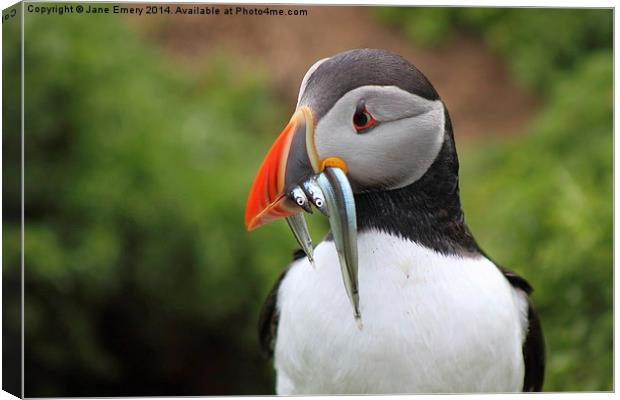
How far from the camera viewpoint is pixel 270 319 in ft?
9.92

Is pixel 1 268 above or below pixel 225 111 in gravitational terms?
below

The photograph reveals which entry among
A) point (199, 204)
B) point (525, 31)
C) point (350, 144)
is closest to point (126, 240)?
point (199, 204)

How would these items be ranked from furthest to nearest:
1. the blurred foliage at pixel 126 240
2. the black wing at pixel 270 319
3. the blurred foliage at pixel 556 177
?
the blurred foliage at pixel 126 240 → the blurred foliage at pixel 556 177 → the black wing at pixel 270 319

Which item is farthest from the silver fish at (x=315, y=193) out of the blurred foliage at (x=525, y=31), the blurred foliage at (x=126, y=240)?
the blurred foliage at (x=525, y=31)

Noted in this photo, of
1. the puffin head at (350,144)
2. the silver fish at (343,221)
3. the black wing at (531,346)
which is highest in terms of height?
the puffin head at (350,144)

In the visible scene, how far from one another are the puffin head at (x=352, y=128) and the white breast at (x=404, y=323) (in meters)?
0.23

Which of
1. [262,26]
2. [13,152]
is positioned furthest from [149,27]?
[13,152]

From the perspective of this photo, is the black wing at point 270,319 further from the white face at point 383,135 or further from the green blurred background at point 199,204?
the green blurred background at point 199,204

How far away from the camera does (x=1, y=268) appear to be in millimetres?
3406

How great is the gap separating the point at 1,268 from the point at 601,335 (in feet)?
6.36

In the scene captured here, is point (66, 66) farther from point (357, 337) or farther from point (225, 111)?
point (357, 337)

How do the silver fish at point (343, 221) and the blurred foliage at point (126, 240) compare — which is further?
the blurred foliage at point (126, 240)

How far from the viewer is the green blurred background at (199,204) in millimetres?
3980

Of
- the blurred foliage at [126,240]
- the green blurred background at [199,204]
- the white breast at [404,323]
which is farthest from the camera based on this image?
the blurred foliage at [126,240]
